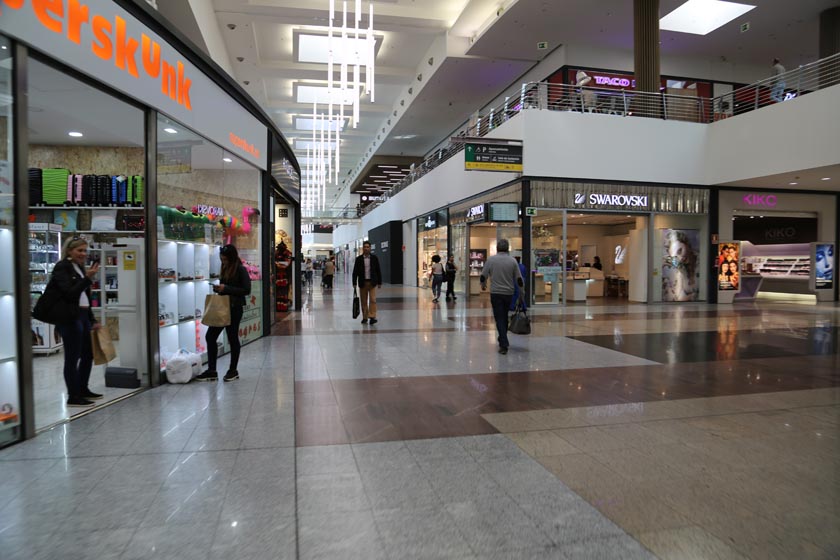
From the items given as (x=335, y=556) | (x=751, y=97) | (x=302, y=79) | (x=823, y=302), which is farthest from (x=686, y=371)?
(x=302, y=79)

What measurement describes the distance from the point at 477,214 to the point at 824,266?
11520 mm

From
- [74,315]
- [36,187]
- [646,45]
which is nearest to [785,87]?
[646,45]

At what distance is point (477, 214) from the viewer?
1722cm

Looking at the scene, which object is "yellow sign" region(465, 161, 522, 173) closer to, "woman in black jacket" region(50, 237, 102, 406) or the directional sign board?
the directional sign board

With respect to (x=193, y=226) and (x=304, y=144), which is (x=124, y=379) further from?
(x=304, y=144)

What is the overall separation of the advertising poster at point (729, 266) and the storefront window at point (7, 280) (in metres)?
17.5

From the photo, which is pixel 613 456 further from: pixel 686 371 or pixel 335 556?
pixel 686 371

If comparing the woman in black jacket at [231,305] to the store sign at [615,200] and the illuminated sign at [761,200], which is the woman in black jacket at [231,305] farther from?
the illuminated sign at [761,200]

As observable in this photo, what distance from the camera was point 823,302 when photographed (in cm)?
1652

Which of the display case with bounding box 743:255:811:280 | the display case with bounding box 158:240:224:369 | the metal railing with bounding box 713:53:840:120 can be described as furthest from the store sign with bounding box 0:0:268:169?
the display case with bounding box 743:255:811:280

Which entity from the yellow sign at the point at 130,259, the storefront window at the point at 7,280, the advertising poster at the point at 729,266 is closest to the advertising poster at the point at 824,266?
the advertising poster at the point at 729,266

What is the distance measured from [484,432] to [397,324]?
702 cm

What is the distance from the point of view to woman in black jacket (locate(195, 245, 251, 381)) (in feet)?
19.1

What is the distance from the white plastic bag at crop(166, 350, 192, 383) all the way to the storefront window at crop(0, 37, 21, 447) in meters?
1.83
